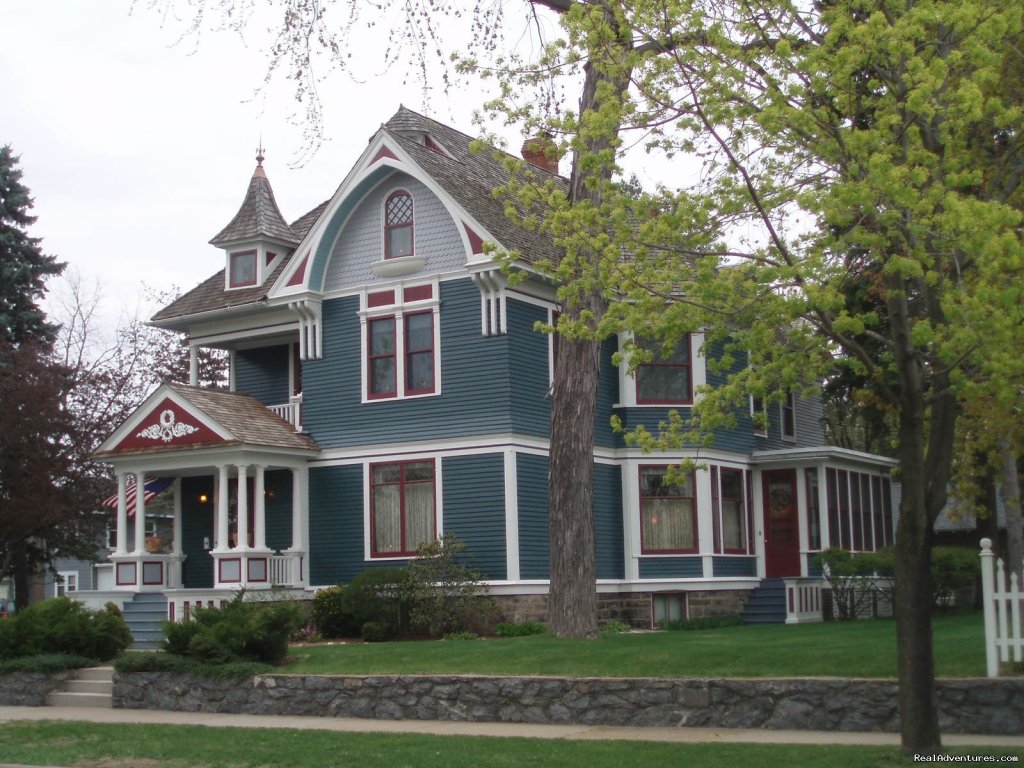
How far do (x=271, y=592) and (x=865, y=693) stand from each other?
14.4 meters

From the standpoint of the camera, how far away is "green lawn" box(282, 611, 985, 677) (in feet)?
46.9

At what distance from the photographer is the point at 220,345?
28875 millimetres

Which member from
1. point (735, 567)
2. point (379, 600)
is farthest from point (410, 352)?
point (735, 567)

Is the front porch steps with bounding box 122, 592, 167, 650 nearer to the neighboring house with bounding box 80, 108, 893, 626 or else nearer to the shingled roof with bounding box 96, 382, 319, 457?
the neighboring house with bounding box 80, 108, 893, 626

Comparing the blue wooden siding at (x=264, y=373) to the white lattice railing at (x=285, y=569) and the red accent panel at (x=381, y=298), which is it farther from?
the white lattice railing at (x=285, y=569)

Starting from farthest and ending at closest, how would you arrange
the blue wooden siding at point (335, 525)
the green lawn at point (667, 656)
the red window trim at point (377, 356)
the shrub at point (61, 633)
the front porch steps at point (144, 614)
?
the blue wooden siding at point (335, 525), the red window trim at point (377, 356), the front porch steps at point (144, 614), the shrub at point (61, 633), the green lawn at point (667, 656)

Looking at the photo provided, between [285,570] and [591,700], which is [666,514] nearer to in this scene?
[285,570]

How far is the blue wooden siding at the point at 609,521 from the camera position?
2592 centimetres

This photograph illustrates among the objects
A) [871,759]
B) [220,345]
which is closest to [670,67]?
[871,759]

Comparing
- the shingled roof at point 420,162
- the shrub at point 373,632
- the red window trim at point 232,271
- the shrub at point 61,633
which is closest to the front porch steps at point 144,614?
the shrub at point 373,632

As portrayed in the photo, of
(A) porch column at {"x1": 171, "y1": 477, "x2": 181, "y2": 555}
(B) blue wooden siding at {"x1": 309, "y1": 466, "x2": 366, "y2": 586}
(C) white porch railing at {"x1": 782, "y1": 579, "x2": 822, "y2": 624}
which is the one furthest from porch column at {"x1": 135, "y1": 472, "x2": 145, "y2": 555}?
(C) white porch railing at {"x1": 782, "y1": 579, "x2": 822, "y2": 624}

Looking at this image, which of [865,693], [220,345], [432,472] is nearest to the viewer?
[865,693]

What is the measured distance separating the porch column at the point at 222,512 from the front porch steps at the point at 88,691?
609 centimetres

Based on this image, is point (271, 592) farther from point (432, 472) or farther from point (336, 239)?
point (336, 239)
